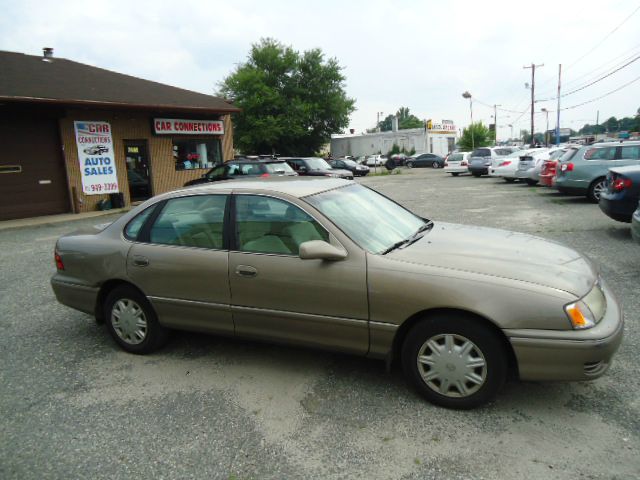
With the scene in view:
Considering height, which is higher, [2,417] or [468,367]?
[468,367]

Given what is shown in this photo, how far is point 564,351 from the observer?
9.03 feet

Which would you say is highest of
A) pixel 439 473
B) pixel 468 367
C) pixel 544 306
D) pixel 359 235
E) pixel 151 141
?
pixel 151 141

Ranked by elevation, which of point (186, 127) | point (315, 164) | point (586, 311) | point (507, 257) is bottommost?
point (586, 311)

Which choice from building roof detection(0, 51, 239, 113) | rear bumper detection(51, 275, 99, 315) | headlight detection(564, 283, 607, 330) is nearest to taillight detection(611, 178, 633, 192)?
headlight detection(564, 283, 607, 330)

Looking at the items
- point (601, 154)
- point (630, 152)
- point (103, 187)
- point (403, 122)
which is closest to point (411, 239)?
point (601, 154)

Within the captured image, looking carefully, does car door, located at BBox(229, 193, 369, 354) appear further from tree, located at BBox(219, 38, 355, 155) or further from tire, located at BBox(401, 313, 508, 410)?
tree, located at BBox(219, 38, 355, 155)

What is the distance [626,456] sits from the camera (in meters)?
2.57

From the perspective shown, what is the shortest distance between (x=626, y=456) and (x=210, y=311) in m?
2.83

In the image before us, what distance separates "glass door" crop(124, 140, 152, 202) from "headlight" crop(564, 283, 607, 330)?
1716cm

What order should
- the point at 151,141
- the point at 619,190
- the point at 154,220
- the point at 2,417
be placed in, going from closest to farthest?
the point at 2,417, the point at 154,220, the point at 619,190, the point at 151,141

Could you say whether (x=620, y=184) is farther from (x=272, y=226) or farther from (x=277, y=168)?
(x=277, y=168)

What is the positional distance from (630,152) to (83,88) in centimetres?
1674

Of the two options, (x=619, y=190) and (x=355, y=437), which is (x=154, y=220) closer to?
(x=355, y=437)

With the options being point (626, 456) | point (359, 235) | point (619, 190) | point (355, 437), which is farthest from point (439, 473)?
point (619, 190)
